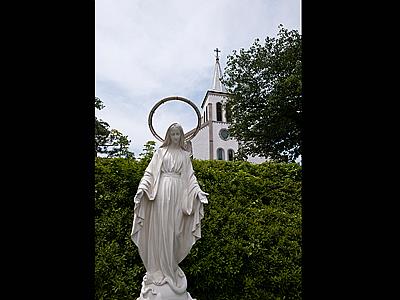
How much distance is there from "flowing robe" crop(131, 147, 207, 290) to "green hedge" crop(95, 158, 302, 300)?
4.38ft

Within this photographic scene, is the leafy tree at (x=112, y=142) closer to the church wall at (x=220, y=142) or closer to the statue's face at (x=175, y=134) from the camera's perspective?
the statue's face at (x=175, y=134)

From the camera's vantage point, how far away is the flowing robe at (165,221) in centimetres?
470

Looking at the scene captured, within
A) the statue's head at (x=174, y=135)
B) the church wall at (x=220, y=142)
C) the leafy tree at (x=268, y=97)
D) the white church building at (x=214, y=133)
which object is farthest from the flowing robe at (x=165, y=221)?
the church wall at (x=220, y=142)

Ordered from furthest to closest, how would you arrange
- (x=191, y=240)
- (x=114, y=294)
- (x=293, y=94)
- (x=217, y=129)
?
(x=217, y=129) < (x=293, y=94) < (x=114, y=294) < (x=191, y=240)

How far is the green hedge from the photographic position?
607cm

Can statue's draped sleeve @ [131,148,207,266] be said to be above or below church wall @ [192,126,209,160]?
below

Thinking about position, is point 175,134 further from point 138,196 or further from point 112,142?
point 112,142

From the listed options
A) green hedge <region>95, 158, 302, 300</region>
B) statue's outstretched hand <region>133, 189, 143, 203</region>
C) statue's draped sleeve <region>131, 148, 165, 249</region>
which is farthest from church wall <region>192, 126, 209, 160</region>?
statue's outstretched hand <region>133, 189, 143, 203</region>

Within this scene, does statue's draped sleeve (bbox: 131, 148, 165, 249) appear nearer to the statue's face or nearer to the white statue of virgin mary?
the white statue of virgin mary
